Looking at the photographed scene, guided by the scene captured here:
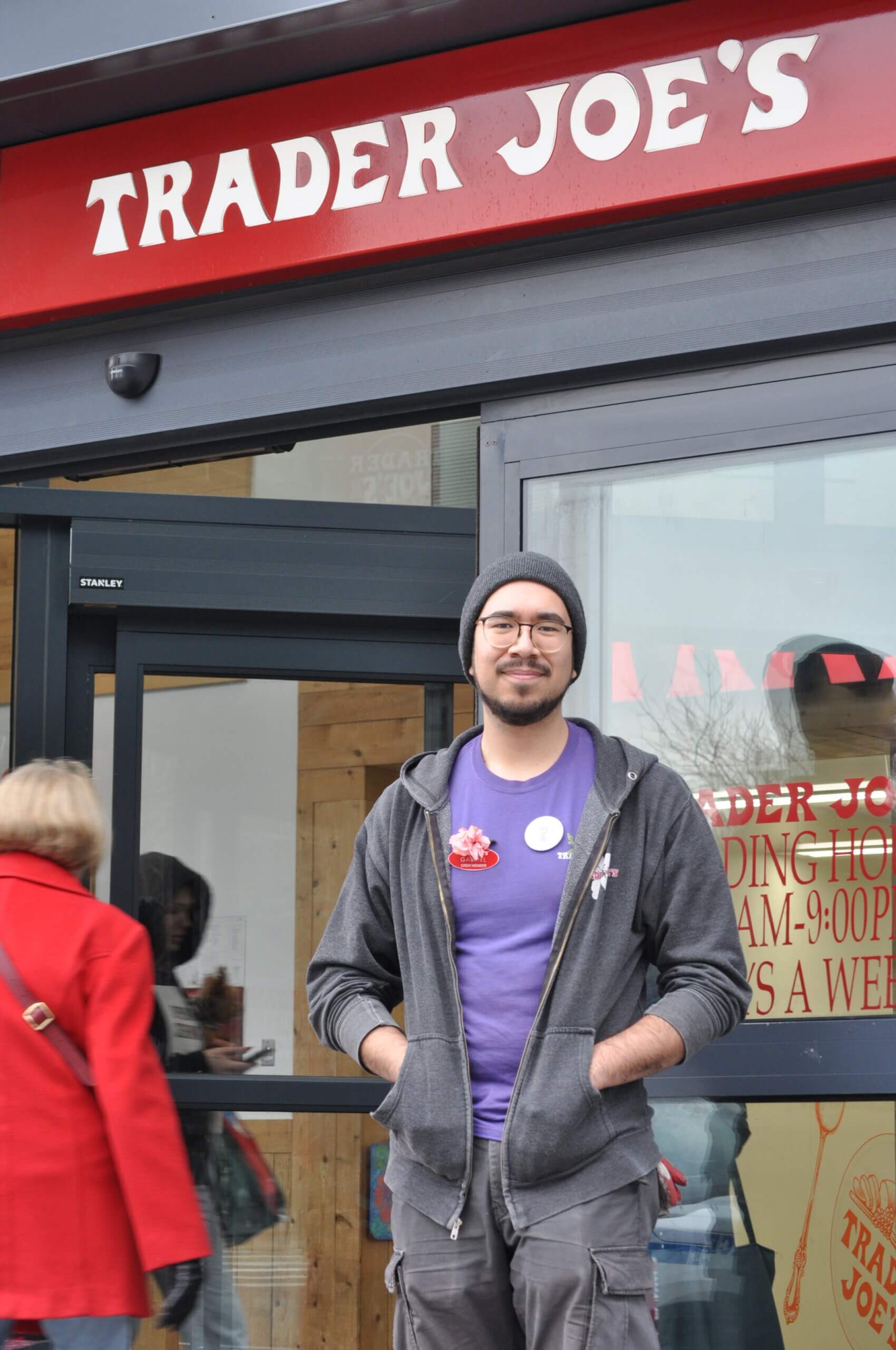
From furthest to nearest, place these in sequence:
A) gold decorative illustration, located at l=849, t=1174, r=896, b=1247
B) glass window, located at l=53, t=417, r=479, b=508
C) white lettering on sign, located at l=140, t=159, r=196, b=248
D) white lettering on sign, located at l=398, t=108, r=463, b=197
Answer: gold decorative illustration, located at l=849, t=1174, r=896, b=1247 < glass window, located at l=53, t=417, r=479, b=508 < white lettering on sign, located at l=140, t=159, r=196, b=248 < white lettering on sign, located at l=398, t=108, r=463, b=197

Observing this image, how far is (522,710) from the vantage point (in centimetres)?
239

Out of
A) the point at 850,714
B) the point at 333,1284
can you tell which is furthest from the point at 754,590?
the point at 333,1284

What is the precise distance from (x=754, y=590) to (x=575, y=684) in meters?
0.41

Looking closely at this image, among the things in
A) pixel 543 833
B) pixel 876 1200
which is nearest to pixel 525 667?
pixel 543 833

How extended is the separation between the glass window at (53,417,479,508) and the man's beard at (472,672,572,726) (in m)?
1.97

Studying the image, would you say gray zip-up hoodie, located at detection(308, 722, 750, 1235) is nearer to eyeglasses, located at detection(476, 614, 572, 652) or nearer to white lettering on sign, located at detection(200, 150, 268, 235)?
eyeglasses, located at detection(476, 614, 572, 652)

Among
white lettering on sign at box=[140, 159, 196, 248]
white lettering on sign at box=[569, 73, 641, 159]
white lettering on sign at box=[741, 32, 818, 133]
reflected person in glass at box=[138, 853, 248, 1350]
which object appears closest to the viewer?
white lettering on sign at box=[741, 32, 818, 133]

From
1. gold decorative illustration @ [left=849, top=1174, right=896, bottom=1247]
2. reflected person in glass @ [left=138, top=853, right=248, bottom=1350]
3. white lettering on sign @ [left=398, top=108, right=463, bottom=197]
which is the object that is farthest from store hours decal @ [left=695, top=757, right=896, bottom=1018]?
gold decorative illustration @ [left=849, top=1174, right=896, bottom=1247]

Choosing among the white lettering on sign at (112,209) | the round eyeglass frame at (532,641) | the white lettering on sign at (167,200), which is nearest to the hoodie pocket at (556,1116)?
the round eyeglass frame at (532,641)

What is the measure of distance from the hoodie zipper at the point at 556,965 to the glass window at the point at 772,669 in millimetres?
798

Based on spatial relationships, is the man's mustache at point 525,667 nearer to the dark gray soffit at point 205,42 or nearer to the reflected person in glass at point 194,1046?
the dark gray soffit at point 205,42

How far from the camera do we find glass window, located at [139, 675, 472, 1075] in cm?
407

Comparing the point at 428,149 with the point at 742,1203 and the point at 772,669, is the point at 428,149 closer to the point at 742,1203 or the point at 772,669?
the point at 772,669

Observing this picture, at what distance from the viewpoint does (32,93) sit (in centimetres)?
361
